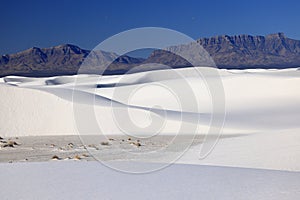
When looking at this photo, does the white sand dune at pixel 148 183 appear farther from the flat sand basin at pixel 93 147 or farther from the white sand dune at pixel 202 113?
the flat sand basin at pixel 93 147

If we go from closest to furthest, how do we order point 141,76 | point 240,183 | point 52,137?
point 240,183 → point 52,137 → point 141,76

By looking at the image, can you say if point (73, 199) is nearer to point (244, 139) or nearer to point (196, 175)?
point (196, 175)

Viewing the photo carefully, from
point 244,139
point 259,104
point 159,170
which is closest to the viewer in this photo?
point 159,170

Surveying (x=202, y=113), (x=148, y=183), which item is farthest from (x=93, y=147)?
(x=202, y=113)

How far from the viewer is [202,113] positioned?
903 inches

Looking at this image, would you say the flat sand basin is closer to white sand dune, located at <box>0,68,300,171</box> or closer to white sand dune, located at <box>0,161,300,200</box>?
white sand dune, located at <box>0,68,300,171</box>

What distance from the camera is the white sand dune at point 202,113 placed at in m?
10.5

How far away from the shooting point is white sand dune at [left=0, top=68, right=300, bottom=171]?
1045 centimetres

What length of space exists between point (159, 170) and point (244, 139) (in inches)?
235

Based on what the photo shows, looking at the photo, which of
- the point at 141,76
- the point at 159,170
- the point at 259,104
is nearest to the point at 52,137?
the point at 159,170

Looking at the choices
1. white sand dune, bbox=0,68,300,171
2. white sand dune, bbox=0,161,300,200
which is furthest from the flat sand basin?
white sand dune, bbox=0,161,300,200

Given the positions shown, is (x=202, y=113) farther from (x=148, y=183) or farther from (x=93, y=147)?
(x=148, y=183)

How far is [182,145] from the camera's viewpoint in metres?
13.3

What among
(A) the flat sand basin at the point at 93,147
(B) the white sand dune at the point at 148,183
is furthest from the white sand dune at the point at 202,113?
(B) the white sand dune at the point at 148,183
